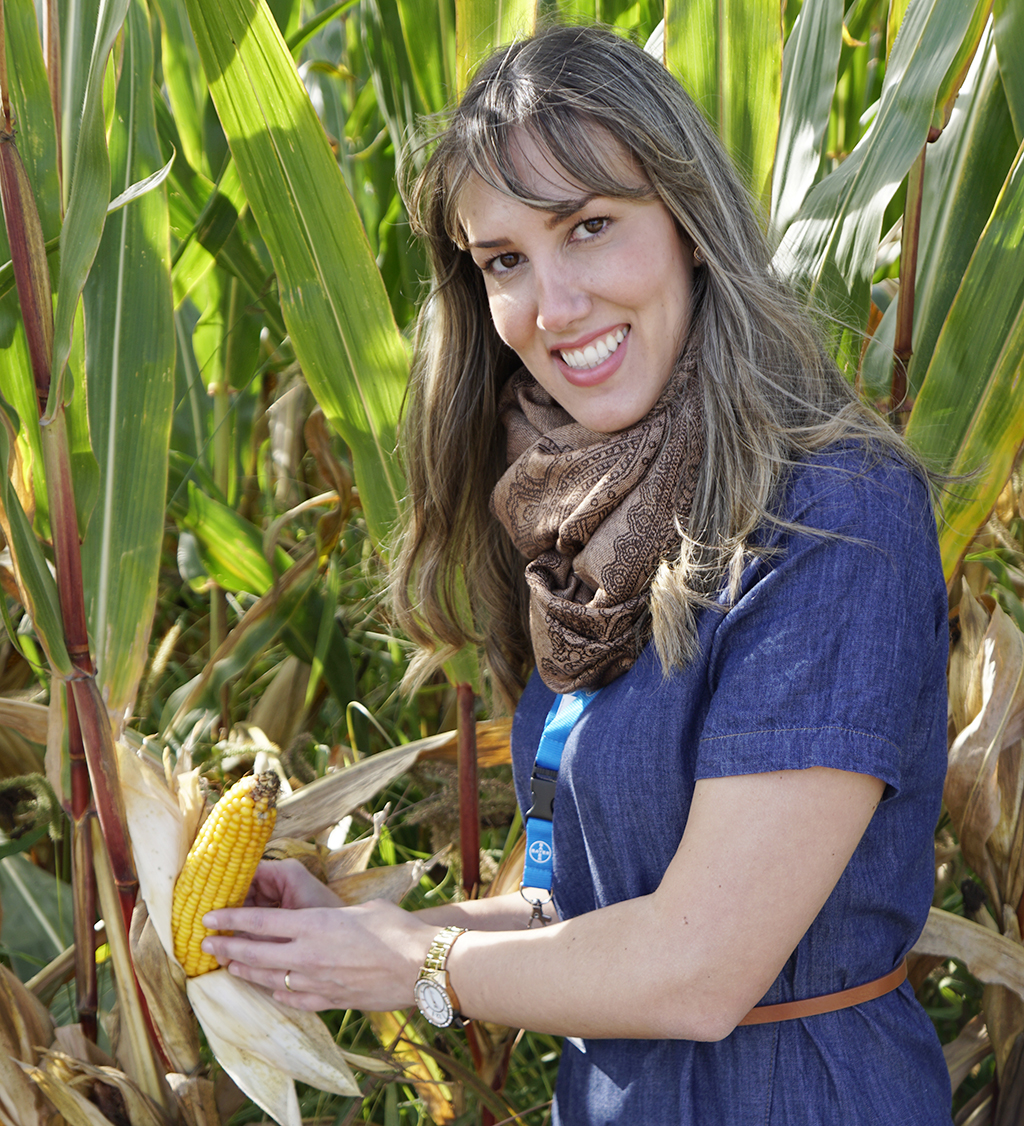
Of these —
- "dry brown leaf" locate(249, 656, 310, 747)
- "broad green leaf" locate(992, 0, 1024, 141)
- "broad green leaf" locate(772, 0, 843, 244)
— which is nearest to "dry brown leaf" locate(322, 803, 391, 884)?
"dry brown leaf" locate(249, 656, 310, 747)

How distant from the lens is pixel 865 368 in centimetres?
141

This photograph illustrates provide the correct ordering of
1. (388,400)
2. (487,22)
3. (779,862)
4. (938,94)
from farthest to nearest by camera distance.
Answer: (388,400) → (487,22) → (938,94) → (779,862)

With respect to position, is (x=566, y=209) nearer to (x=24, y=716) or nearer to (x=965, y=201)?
(x=965, y=201)

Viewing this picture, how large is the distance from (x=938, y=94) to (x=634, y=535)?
72 cm

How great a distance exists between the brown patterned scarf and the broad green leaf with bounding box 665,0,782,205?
0.48 meters

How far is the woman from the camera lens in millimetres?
886

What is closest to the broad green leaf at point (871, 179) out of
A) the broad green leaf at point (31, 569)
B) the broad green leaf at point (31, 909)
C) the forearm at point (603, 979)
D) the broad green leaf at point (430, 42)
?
the broad green leaf at point (430, 42)

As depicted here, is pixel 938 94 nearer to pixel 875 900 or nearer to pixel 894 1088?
pixel 875 900

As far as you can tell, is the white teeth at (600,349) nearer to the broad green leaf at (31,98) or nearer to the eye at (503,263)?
the eye at (503,263)

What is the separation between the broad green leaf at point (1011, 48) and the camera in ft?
3.92

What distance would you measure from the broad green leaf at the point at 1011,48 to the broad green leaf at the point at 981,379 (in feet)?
0.23

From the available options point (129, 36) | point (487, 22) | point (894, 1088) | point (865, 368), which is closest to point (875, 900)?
point (894, 1088)

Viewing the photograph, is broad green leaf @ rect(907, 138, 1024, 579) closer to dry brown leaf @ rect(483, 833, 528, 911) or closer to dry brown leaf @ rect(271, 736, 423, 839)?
dry brown leaf @ rect(483, 833, 528, 911)

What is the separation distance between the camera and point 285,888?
4.15 feet
